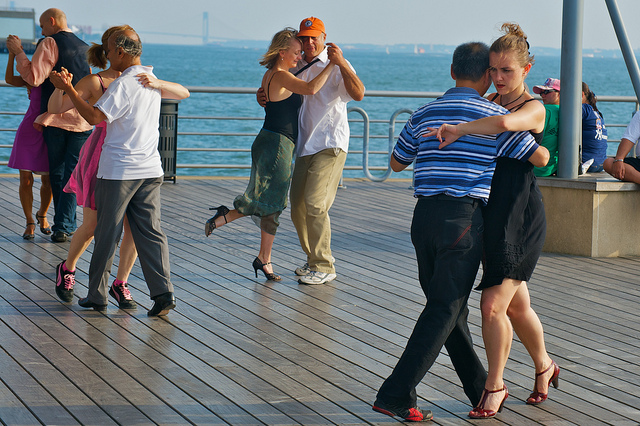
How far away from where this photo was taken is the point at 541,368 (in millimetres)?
3793

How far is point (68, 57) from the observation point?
271 inches

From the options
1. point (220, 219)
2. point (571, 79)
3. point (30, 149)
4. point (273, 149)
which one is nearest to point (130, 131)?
point (273, 149)

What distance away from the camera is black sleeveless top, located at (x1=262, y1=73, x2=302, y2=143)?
5.88m

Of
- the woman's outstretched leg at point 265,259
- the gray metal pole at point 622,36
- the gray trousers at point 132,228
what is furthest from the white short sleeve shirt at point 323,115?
the gray metal pole at point 622,36

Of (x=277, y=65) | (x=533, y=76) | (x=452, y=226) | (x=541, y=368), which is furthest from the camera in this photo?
(x=533, y=76)

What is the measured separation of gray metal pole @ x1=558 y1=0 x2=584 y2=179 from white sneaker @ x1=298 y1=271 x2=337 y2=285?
2406 mm

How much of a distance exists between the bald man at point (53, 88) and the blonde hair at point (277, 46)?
6.23ft

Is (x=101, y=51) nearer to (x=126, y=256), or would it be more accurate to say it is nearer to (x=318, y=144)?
(x=126, y=256)

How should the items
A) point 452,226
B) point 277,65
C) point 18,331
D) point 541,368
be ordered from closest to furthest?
1. point 452,226
2. point 541,368
3. point 18,331
4. point 277,65

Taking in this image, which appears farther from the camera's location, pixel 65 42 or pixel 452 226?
pixel 65 42

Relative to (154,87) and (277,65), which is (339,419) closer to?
(154,87)

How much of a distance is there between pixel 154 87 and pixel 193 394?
1842 mm

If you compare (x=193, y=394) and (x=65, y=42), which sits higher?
(x=65, y=42)

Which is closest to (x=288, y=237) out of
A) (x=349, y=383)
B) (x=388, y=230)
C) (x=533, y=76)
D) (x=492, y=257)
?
(x=388, y=230)
